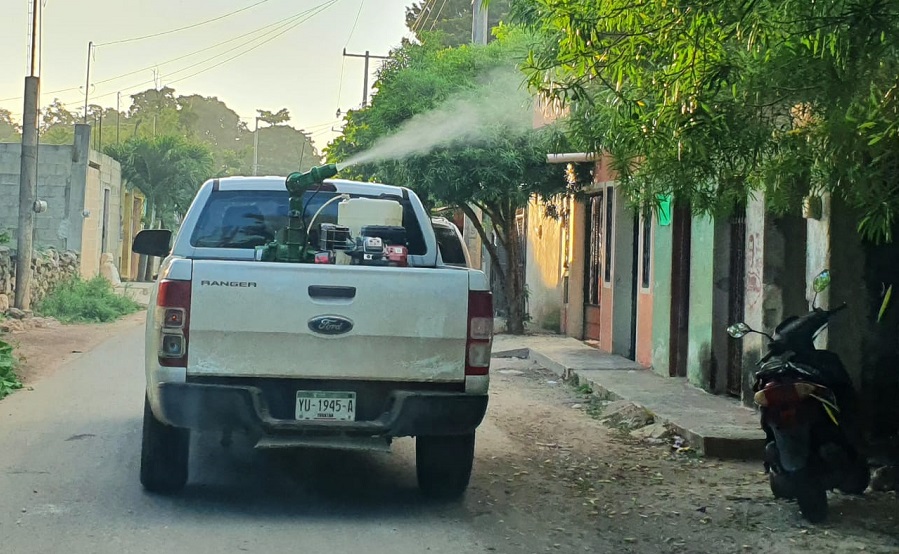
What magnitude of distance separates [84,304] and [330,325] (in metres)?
17.2

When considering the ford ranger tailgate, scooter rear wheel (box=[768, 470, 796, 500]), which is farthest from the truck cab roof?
scooter rear wheel (box=[768, 470, 796, 500])

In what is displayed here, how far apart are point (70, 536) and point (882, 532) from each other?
167 inches

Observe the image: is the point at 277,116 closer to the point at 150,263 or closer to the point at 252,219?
the point at 150,263

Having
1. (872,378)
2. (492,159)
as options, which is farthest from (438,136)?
(872,378)

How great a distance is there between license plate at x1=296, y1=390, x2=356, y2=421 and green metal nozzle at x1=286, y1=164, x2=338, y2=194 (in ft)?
5.29

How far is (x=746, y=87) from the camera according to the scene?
5.61 metres

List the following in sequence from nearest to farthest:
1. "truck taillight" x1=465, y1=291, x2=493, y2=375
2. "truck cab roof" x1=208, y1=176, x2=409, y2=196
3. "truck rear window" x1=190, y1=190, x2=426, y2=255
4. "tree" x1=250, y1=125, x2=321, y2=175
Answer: "truck taillight" x1=465, y1=291, x2=493, y2=375, "truck rear window" x1=190, y1=190, x2=426, y2=255, "truck cab roof" x1=208, y1=176, x2=409, y2=196, "tree" x1=250, y1=125, x2=321, y2=175

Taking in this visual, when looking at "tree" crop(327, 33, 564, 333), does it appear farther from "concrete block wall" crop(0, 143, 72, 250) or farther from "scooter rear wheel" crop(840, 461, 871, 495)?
"concrete block wall" crop(0, 143, 72, 250)

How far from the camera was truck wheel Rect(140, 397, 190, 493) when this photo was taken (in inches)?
231

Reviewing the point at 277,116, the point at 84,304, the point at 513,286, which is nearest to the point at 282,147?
the point at 277,116

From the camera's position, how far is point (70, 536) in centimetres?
509

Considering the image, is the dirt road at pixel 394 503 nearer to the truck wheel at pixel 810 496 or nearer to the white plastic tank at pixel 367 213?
the truck wheel at pixel 810 496

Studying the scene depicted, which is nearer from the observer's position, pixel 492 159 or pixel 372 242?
pixel 372 242

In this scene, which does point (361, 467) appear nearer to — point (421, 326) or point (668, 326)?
point (421, 326)
